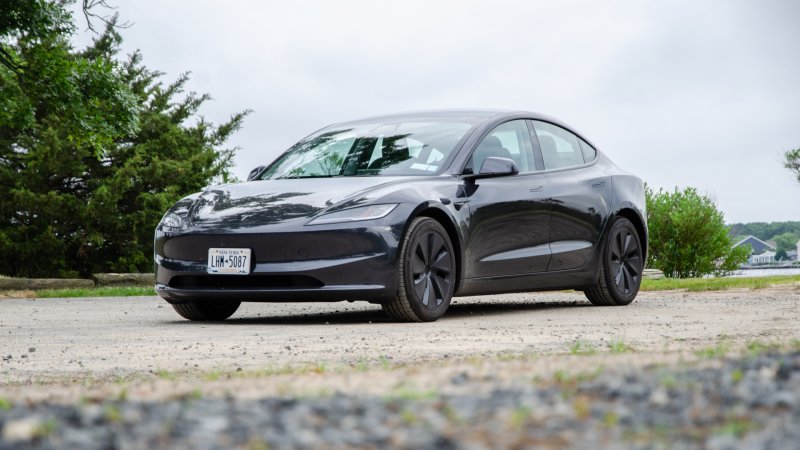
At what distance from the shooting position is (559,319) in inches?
339

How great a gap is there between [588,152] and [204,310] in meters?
4.02

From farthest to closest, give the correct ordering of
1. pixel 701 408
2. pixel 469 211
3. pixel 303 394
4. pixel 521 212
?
1. pixel 521 212
2. pixel 469 211
3. pixel 303 394
4. pixel 701 408

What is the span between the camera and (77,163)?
26.4 meters

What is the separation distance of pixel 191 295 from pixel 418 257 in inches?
68.2

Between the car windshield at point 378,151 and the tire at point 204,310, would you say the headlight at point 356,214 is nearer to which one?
the car windshield at point 378,151

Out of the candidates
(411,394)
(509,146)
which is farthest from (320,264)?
(411,394)

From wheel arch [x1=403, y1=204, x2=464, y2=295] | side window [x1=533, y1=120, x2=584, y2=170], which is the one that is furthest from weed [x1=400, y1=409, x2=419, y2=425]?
side window [x1=533, y1=120, x2=584, y2=170]

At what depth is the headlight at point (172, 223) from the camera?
27.2 feet

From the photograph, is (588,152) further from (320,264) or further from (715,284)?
(715,284)

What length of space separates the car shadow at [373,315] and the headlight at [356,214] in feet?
3.01

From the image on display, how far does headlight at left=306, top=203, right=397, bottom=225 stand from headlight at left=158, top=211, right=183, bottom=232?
116cm

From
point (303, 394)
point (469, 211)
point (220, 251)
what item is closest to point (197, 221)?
point (220, 251)

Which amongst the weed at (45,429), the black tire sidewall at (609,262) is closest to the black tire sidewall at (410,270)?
the black tire sidewall at (609,262)

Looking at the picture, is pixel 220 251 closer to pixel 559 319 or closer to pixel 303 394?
pixel 559 319
